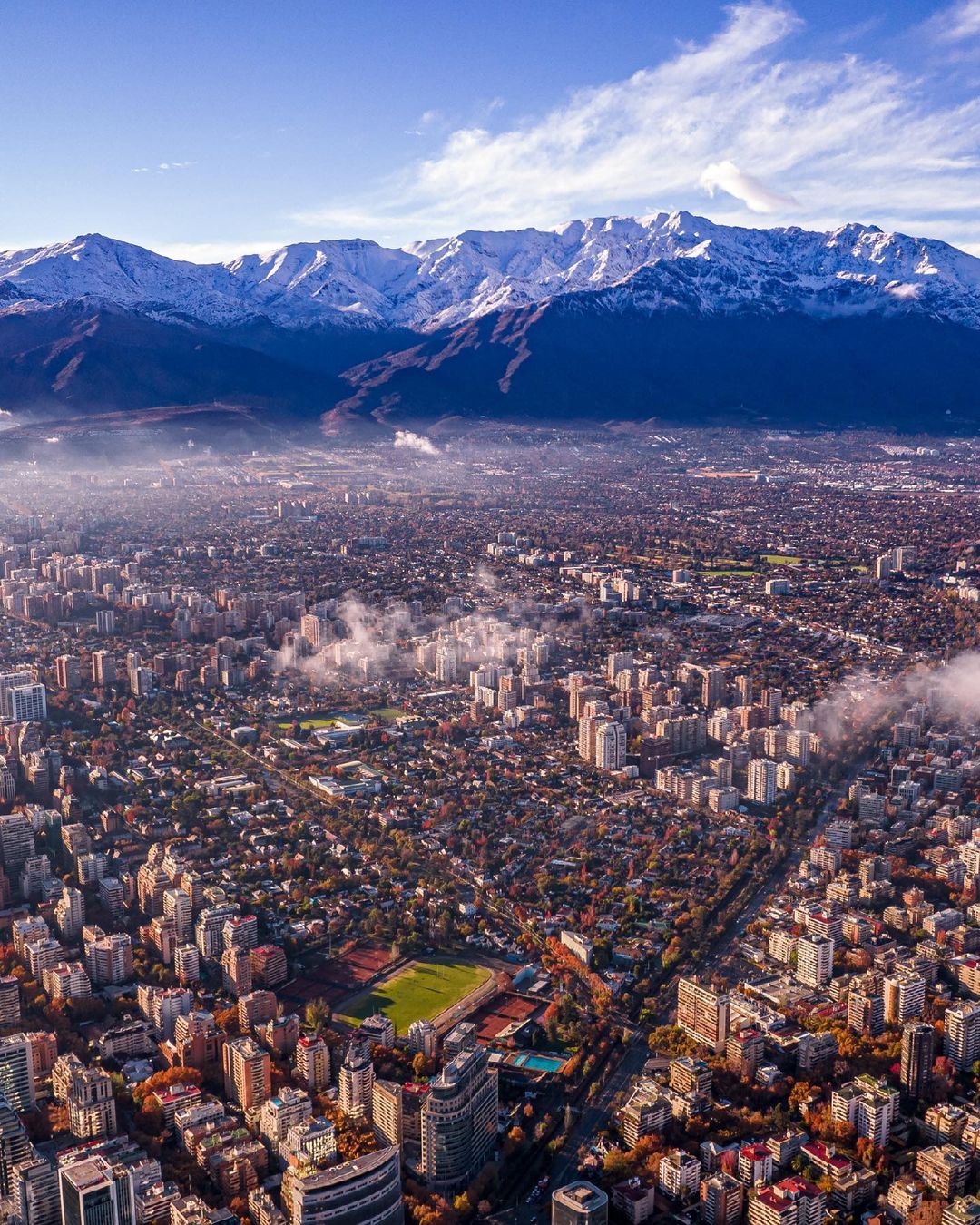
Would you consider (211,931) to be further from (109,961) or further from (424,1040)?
(424,1040)

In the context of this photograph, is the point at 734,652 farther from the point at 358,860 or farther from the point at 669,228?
the point at 669,228

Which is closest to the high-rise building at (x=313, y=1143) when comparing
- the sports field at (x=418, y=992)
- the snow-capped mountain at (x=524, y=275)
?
the sports field at (x=418, y=992)

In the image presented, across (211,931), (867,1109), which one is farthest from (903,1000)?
(211,931)

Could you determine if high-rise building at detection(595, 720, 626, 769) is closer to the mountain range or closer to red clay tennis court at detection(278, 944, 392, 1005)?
red clay tennis court at detection(278, 944, 392, 1005)

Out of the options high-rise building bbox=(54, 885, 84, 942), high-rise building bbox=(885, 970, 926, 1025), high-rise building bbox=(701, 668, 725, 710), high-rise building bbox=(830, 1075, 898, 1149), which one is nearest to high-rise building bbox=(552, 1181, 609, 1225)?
high-rise building bbox=(830, 1075, 898, 1149)

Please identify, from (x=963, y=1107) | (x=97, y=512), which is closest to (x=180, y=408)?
(x=97, y=512)
